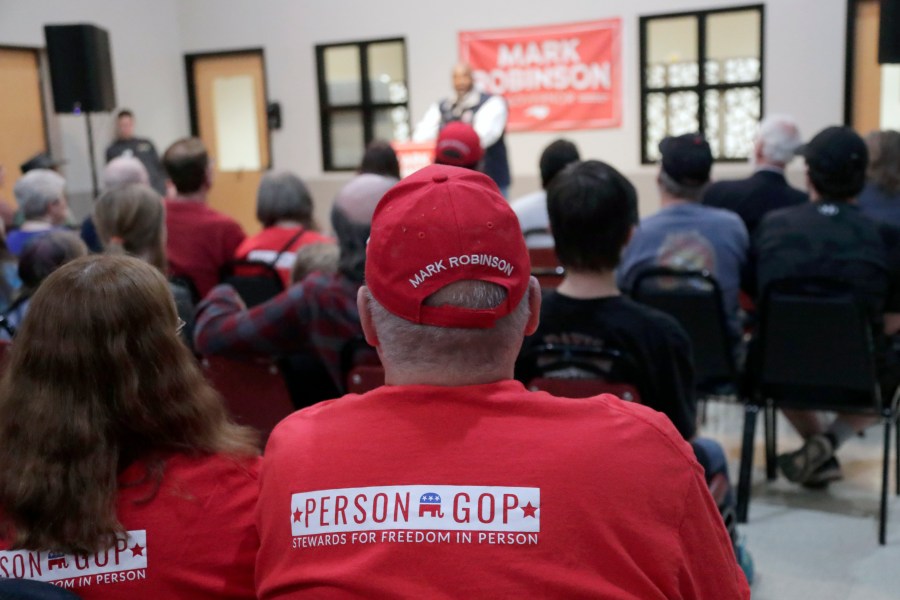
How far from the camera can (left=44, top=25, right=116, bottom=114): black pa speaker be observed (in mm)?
7297

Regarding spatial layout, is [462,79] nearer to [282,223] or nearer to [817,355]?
[282,223]

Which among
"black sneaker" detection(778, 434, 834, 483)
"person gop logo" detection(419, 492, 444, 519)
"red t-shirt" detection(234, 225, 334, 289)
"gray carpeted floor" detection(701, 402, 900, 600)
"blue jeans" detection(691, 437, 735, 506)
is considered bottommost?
"gray carpeted floor" detection(701, 402, 900, 600)

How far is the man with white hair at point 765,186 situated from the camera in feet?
12.9

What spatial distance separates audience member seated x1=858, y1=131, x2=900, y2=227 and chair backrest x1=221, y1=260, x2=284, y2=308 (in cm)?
228

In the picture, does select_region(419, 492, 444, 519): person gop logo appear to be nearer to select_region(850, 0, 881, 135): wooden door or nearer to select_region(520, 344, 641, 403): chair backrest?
select_region(520, 344, 641, 403): chair backrest

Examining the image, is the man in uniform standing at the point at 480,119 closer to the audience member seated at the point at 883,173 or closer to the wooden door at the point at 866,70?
the audience member seated at the point at 883,173

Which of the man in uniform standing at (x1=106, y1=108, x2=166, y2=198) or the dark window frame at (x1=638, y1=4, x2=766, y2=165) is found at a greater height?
the dark window frame at (x1=638, y1=4, x2=766, y2=165)

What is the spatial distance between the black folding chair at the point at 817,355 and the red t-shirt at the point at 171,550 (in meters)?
2.05

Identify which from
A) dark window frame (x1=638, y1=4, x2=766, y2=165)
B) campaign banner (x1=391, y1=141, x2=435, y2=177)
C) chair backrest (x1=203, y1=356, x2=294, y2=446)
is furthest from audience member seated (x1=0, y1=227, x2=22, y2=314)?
dark window frame (x1=638, y1=4, x2=766, y2=165)

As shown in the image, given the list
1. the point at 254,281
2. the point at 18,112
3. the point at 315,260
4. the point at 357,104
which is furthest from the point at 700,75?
the point at 315,260

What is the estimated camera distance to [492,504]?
3.05ft

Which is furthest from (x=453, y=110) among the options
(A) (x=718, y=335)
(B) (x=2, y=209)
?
(A) (x=718, y=335)

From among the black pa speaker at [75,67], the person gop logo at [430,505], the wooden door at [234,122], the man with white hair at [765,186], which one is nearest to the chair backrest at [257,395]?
the person gop logo at [430,505]

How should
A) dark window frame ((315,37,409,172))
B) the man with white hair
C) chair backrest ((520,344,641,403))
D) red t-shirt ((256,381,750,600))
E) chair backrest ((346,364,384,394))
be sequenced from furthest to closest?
1. dark window frame ((315,37,409,172))
2. the man with white hair
3. chair backrest ((346,364,384,394))
4. chair backrest ((520,344,641,403))
5. red t-shirt ((256,381,750,600))
